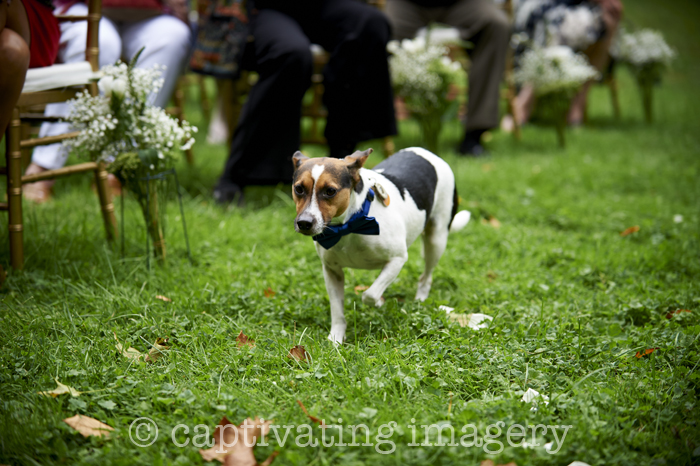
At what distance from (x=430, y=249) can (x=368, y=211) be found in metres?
0.57

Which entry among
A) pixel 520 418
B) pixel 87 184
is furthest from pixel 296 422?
pixel 87 184

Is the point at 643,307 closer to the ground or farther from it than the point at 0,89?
closer to the ground

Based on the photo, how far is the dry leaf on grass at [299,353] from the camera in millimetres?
1829

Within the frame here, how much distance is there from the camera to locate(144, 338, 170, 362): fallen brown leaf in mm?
1843

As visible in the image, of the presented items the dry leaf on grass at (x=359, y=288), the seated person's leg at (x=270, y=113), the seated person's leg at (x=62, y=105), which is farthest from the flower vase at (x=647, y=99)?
the seated person's leg at (x=62, y=105)

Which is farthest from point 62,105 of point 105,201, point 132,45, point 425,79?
point 425,79

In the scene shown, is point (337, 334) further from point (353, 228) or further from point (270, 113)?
point (270, 113)

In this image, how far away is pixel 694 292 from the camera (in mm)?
2359

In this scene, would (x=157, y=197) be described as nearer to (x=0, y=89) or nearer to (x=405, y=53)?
(x=0, y=89)

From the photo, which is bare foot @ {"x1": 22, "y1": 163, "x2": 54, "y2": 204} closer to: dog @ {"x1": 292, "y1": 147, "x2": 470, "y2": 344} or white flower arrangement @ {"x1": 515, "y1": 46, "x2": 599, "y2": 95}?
dog @ {"x1": 292, "y1": 147, "x2": 470, "y2": 344}

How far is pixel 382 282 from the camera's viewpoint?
6.48 feet

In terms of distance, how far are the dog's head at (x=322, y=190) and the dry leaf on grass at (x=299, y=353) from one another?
1.41 ft

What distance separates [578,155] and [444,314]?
3849mm

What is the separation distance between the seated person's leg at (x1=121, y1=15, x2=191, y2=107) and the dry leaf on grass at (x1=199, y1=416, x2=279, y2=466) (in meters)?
2.78
